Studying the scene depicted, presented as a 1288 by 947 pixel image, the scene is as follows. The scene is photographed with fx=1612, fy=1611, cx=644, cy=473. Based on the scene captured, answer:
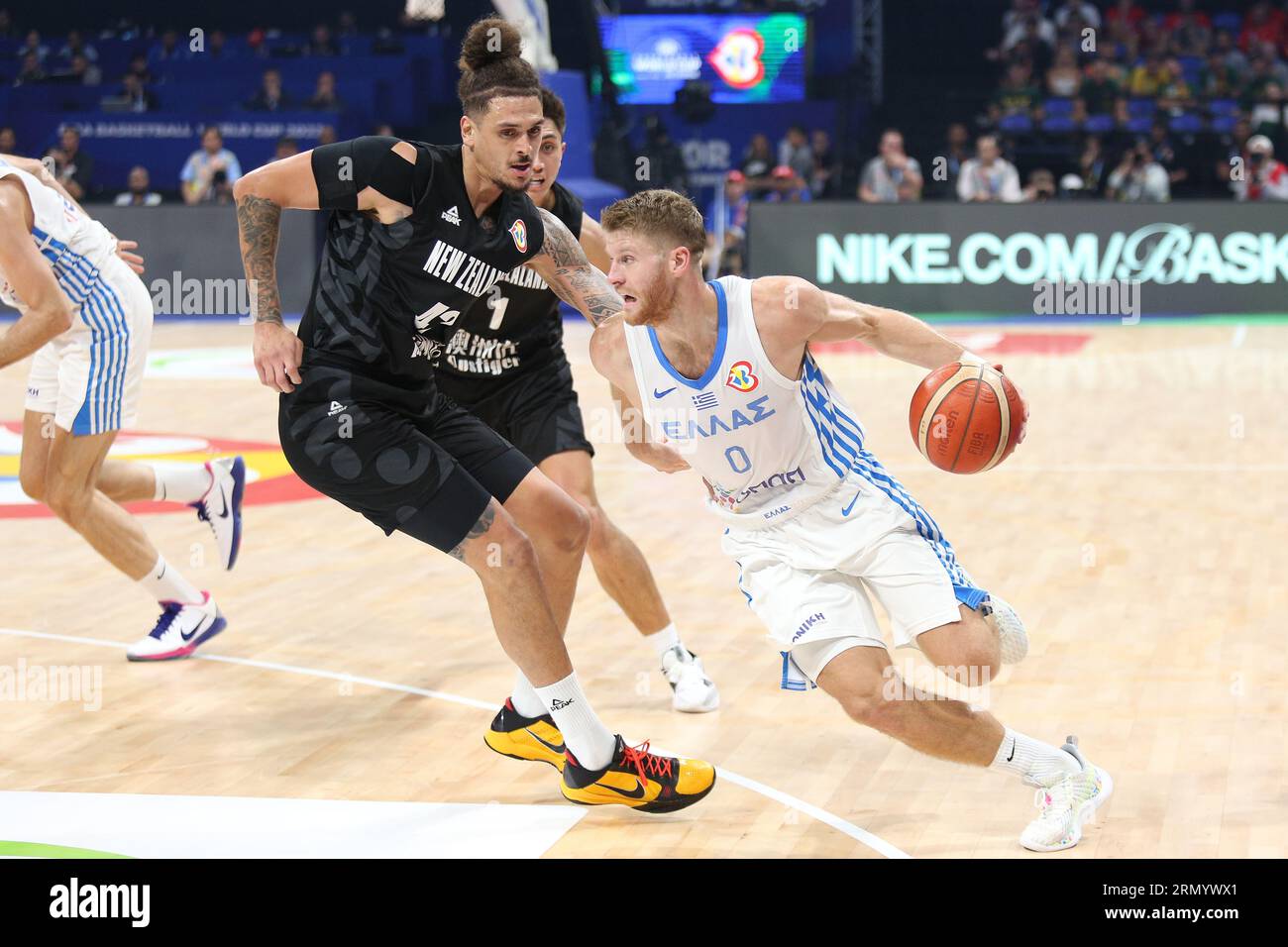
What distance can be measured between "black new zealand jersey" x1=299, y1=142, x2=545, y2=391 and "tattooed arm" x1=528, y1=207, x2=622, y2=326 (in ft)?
0.57

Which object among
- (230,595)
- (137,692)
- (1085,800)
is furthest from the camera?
(230,595)

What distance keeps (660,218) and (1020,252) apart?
46.6 feet

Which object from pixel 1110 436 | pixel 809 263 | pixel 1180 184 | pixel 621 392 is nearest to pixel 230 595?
pixel 621 392

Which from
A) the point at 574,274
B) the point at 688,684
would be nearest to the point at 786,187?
the point at 688,684

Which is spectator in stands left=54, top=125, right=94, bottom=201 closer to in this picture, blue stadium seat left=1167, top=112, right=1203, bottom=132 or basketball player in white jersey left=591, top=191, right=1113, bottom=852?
blue stadium seat left=1167, top=112, right=1203, bottom=132

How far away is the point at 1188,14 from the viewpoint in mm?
22781

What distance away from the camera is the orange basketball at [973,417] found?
4199 millimetres

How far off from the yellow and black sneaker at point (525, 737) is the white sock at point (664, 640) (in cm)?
83

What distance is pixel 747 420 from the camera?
4.32 meters

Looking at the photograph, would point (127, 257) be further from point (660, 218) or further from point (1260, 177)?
point (1260, 177)

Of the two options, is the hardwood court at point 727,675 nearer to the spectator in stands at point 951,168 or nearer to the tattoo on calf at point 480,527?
the tattoo on calf at point 480,527

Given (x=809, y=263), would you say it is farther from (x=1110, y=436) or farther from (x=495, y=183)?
(x=495, y=183)

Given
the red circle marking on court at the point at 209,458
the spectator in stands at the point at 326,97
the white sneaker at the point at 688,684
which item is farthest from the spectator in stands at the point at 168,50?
the white sneaker at the point at 688,684

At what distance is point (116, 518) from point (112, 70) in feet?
65.0
